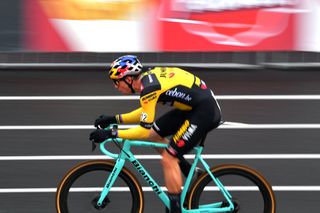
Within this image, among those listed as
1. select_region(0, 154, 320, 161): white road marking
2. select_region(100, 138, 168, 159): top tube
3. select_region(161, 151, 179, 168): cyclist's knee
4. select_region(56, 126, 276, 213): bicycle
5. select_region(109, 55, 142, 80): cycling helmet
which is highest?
select_region(109, 55, 142, 80): cycling helmet

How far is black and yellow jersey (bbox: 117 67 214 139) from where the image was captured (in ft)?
26.4

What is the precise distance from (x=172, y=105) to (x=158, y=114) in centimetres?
520

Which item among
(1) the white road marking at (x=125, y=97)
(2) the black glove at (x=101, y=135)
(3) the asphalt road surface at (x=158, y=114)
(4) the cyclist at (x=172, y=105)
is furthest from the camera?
(1) the white road marking at (x=125, y=97)

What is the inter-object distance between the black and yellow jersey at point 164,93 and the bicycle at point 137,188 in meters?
0.22

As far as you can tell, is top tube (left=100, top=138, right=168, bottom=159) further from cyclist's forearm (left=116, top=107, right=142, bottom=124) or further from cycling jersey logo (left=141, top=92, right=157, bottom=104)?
cycling jersey logo (left=141, top=92, right=157, bottom=104)

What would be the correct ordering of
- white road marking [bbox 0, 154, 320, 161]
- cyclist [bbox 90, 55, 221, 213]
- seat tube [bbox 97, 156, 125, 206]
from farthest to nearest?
white road marking [bbox 0, 154, 320, 161]
seat tube [bbox 97, 156, 125, 206]
cyclist [bbox 90, 55, 221, 213]

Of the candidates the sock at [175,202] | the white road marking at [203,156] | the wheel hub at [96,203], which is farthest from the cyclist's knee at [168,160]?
the white road marking at [203,156]

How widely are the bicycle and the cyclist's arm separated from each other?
0.14 metres

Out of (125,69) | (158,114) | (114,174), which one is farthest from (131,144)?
(158,114)

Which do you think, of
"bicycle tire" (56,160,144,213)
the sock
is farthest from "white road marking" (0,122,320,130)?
the sock

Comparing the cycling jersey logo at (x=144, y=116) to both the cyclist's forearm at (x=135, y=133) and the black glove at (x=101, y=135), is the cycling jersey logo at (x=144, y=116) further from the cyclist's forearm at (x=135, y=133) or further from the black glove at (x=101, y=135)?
the black glove at (x=101, y=135)

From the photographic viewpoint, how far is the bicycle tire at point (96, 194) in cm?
818

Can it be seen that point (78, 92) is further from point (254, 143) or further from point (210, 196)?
point (210, 196)

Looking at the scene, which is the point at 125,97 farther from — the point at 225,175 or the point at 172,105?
the point at 225,175
